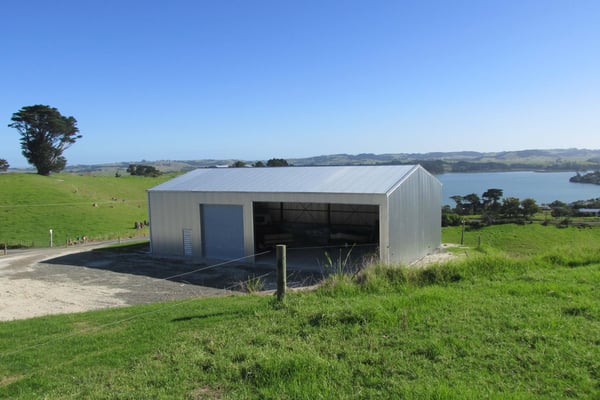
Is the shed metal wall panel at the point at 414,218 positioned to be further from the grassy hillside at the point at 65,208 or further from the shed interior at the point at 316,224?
the grassy hillside at the point at 65,208

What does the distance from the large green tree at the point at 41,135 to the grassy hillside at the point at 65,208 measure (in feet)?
9.20

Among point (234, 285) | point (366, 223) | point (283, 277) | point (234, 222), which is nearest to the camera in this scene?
point (283, 277)

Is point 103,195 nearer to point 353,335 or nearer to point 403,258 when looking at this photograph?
point 403,258

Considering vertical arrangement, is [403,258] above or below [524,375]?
below

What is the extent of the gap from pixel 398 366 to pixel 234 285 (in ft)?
33.3

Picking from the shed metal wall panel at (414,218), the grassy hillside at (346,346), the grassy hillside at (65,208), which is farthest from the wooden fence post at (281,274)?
the grassy hillside at (65,208)

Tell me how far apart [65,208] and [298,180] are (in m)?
34.2

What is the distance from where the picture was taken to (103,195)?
55781 millimetres

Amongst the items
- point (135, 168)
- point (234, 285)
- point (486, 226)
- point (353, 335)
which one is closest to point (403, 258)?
point (234, 285)

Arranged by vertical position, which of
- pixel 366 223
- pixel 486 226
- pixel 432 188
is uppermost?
pixel 432 188

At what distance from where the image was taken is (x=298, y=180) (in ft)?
63.5

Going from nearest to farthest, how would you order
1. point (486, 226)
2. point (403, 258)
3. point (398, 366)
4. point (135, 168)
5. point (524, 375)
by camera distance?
point (524, 375) → point (398, 366) → point (403, 258) → point (486, 226) → point (135, 168)

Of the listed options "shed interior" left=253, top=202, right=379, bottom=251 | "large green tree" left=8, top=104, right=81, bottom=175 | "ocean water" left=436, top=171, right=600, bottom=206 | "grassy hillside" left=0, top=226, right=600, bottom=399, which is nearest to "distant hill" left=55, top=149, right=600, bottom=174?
"ocean water" left=436, top=171, right=600, bottom=206

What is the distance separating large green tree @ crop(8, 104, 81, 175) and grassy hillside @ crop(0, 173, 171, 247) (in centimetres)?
281
